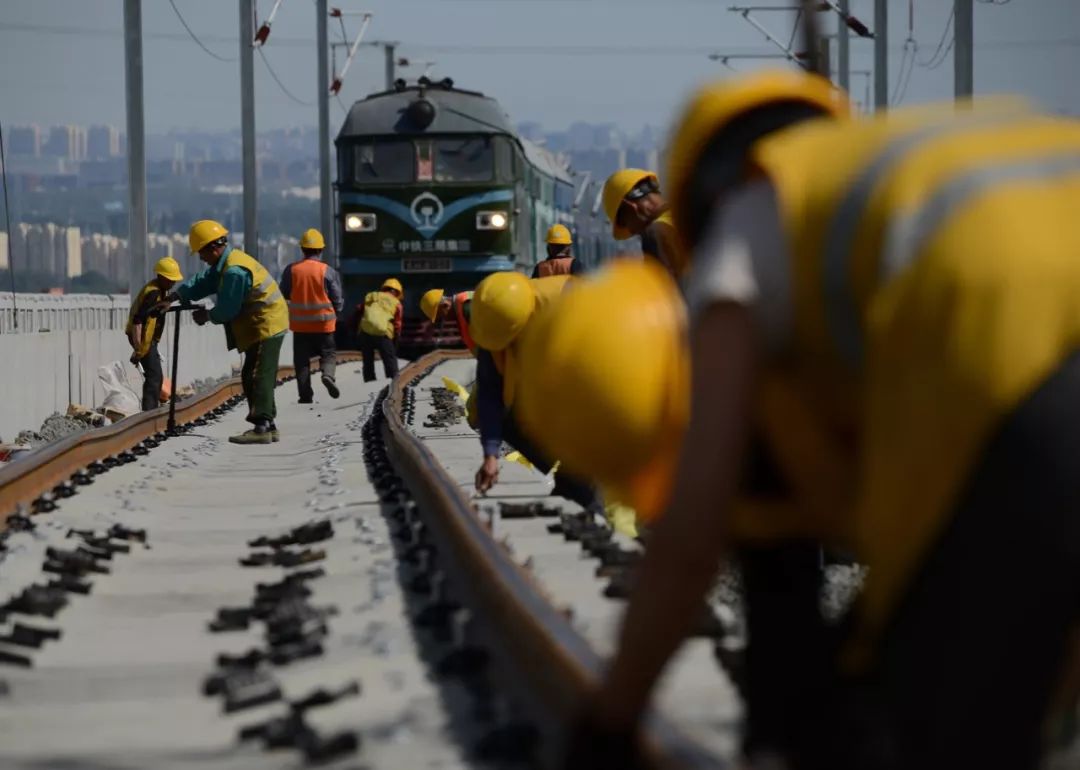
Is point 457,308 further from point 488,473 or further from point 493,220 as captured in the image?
point 493,220

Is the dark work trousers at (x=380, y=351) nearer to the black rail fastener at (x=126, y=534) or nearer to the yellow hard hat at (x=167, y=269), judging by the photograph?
the yellow hard hat at (x=167, y=269)

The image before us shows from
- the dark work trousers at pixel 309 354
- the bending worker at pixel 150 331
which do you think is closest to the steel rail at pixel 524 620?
the bending worker at pixel 150 331

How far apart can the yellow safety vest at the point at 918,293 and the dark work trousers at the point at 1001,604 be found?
0.09ft

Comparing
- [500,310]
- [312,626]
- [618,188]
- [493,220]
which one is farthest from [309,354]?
[312,626]

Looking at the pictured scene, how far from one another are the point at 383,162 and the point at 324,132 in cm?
1901

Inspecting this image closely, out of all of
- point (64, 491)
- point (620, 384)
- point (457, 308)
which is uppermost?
point (620, 384)

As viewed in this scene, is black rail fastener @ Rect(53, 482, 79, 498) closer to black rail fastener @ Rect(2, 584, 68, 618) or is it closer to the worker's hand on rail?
the worker's hand on rail

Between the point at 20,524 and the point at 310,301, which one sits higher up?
the point at 310,301

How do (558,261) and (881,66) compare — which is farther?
(881,66)

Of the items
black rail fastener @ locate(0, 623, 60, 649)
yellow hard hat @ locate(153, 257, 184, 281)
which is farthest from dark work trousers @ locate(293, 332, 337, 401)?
black rail fastener @ locate(0, 623, 60, 649)

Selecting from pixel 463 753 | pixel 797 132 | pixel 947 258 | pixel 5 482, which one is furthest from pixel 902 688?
pixel 5 482

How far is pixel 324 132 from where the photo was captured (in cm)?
4600

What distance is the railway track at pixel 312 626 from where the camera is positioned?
426 centimetres

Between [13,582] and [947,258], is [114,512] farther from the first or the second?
[947,258]
